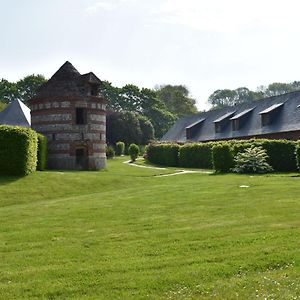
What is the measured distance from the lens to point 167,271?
784cm

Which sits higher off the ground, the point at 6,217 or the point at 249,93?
the point at 249,93

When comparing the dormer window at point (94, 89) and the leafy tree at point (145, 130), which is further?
the leafy tree at point (145, 130)

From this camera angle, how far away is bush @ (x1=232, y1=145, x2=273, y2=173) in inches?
1238

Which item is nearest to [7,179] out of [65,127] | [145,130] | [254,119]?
[65,127]

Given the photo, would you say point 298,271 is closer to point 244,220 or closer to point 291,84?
point 244,220

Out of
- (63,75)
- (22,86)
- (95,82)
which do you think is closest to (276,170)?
(95,82)

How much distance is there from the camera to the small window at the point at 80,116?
39438 millimetres

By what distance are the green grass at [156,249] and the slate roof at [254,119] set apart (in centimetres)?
3065

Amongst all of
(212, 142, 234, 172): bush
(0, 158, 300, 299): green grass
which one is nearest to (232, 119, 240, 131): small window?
(212, 142, 234, 172): bush

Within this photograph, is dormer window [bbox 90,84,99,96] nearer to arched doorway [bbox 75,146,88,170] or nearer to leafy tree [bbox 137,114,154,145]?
arched doorway [bbox 75,146,88,170]

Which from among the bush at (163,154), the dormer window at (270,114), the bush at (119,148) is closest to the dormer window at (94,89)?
the bush at (163,154)

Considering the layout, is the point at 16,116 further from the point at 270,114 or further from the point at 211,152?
the point at 270,114

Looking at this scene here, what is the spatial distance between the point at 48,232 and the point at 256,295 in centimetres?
654

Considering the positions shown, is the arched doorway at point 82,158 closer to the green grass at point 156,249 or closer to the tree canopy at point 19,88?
the green grass at point 156,249
